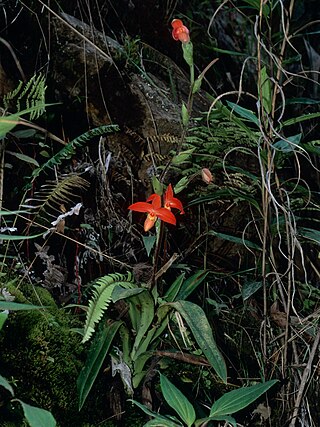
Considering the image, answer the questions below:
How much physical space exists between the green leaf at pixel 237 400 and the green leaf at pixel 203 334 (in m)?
0.08

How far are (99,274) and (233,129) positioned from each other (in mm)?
599

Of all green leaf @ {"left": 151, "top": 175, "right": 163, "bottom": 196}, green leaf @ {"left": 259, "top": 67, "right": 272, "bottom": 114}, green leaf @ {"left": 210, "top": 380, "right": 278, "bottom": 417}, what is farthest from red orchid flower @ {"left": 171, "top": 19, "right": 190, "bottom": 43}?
green leaf @ {"left": 210, "top": 380, "right": 278, "bottom": 417}

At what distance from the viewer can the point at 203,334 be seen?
1193 millimetres

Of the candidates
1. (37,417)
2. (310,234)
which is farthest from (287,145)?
(37,417)

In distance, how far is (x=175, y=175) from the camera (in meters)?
1.88

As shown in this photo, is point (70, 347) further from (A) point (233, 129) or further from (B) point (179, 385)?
(A) point (233, 129)

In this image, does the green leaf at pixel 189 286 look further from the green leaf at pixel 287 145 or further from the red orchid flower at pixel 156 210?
the green leaf at pixel 287 145

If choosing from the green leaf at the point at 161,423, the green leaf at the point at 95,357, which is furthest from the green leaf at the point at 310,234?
the green leaf at the point at 161,423

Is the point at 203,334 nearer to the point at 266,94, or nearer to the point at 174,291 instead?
the point at 174,291

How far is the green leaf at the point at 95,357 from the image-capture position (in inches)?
46.3

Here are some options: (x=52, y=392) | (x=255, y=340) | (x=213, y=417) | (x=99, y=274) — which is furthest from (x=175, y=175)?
(x=213, y=417)

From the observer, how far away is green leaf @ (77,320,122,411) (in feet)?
3.86

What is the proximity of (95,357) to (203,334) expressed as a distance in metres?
0.24

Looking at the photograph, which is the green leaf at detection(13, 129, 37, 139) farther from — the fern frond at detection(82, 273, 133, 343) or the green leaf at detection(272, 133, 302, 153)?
the green leaf at detection(272, 133, 302, 153)
